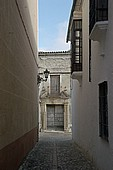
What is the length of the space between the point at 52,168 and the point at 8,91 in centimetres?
333

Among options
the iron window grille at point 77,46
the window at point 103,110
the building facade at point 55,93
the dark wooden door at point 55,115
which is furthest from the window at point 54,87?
the window at point 103,110

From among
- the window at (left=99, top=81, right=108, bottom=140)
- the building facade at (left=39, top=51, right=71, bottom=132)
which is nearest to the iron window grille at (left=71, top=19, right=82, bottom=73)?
the window at (left=99, top=81, right=108, bottom=140)

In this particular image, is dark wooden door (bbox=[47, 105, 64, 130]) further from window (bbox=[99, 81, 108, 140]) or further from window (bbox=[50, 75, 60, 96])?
window (bbox=[99, 81, 108, 140])

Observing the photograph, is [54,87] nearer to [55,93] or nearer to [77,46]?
[55,93]

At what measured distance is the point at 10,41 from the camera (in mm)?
7465

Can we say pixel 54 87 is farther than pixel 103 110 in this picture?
Yes

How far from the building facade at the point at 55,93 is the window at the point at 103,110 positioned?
24040 mm

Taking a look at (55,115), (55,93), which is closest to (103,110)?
(55,93)

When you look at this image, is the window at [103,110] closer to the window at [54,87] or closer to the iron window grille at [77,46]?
the iron window grille at [77,46]

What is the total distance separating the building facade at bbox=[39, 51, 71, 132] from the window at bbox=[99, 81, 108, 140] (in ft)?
78.9

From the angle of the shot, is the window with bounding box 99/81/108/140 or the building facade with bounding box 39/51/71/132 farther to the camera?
the building facade with bounding box 39/51/71/132

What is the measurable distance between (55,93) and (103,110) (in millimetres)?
24646

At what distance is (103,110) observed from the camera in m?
8.10

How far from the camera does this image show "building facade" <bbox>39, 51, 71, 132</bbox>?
32594 millimetres
